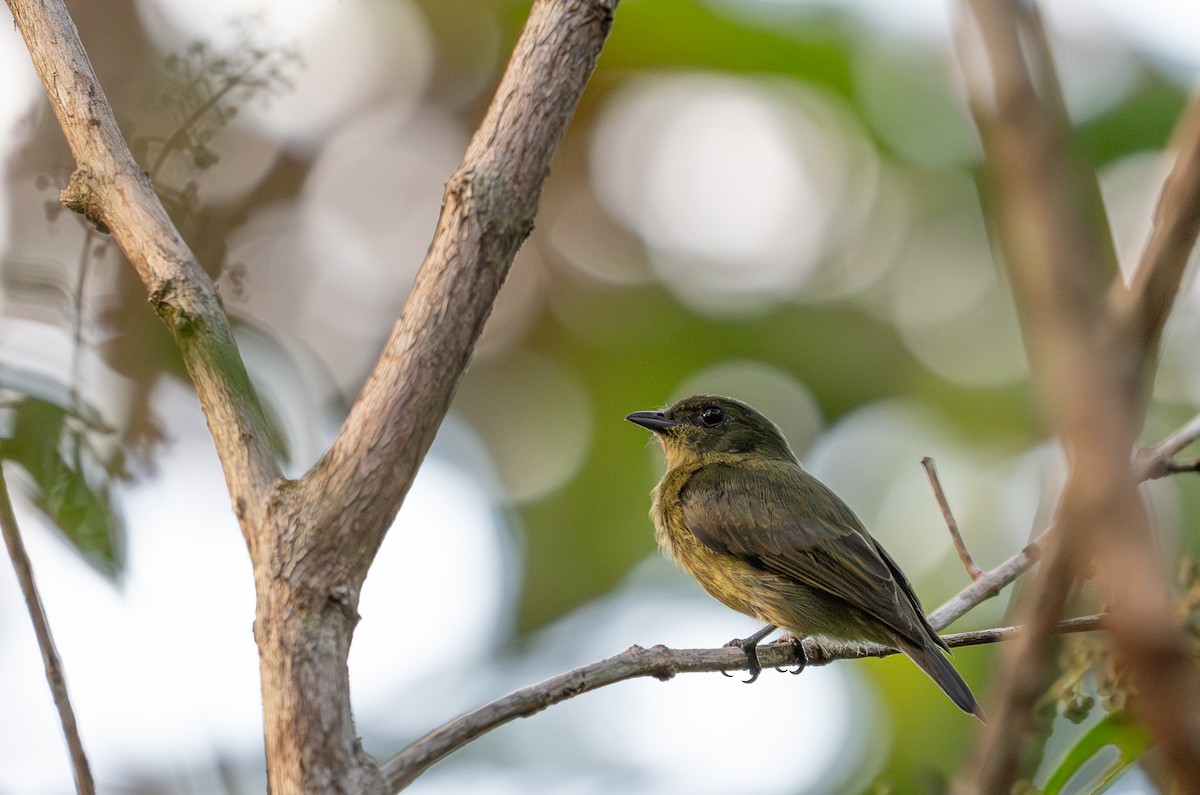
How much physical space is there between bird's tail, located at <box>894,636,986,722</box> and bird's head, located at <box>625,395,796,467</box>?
1.64m

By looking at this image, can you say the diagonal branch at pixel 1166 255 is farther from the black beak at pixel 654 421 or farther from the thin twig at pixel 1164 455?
the black beak at pixel 654 421

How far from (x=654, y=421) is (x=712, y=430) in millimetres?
285

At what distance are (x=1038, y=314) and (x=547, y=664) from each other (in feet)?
22.8

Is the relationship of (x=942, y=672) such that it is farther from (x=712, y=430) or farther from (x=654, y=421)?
(x=654, y=421)

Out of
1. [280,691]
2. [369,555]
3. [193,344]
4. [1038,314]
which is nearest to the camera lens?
[1038,314]

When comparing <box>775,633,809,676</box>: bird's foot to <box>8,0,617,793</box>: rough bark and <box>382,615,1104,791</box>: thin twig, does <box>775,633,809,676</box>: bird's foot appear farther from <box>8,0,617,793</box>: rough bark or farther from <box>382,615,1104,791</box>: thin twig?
<box>8,0,617,793</box>: rough bark

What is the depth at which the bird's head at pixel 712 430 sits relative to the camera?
18.9 ft

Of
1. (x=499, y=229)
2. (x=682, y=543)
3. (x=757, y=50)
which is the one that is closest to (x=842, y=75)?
(x=757, y=50)

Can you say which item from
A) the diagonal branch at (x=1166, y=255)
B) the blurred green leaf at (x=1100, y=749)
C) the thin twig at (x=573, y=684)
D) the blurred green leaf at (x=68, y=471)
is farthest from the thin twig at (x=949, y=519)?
the diagonal branch at (x=1166, y=255)

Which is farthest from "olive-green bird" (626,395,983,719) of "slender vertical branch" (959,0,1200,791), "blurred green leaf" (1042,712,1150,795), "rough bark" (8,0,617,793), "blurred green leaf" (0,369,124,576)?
"slender vertical branch" (959,0,1200,791)

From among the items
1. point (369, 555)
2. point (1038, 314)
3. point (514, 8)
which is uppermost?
point (514, 8)

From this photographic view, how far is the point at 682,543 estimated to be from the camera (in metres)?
5.14

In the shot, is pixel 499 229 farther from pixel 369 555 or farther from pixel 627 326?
pixel 627 326

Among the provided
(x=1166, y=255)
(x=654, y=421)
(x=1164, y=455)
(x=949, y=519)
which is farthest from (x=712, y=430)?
(x=1166, y=255)
